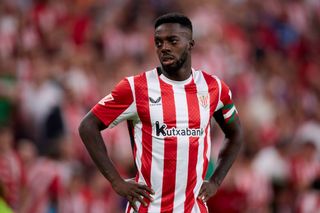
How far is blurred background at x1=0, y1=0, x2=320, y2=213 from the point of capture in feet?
35.9

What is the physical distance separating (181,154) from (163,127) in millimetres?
203

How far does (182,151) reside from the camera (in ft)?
20.6

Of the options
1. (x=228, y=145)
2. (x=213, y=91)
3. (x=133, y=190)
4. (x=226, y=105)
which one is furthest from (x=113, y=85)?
(x=133, y=190)

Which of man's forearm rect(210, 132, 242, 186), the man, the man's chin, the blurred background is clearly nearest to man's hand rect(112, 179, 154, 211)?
the man

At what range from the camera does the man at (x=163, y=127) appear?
6.26 metres

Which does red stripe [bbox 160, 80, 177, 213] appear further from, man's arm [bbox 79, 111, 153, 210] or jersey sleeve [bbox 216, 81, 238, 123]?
jersey sleeve [bbox 216, 81, 238, 123]

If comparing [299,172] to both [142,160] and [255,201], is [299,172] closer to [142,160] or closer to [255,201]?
[255,201]

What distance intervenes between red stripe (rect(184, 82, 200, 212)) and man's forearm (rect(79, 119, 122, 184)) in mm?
448

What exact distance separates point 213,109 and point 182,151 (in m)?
0.41

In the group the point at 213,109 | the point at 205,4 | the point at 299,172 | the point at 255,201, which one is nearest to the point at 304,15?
the point at 205,4

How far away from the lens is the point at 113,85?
42.0ft

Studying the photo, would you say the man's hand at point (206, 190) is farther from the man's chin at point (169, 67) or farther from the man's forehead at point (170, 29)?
the man's forehead at point (170, 29)

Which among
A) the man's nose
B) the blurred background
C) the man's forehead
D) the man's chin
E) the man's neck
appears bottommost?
the blurred background

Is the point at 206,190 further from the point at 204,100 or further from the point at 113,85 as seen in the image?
the point at 113,85
